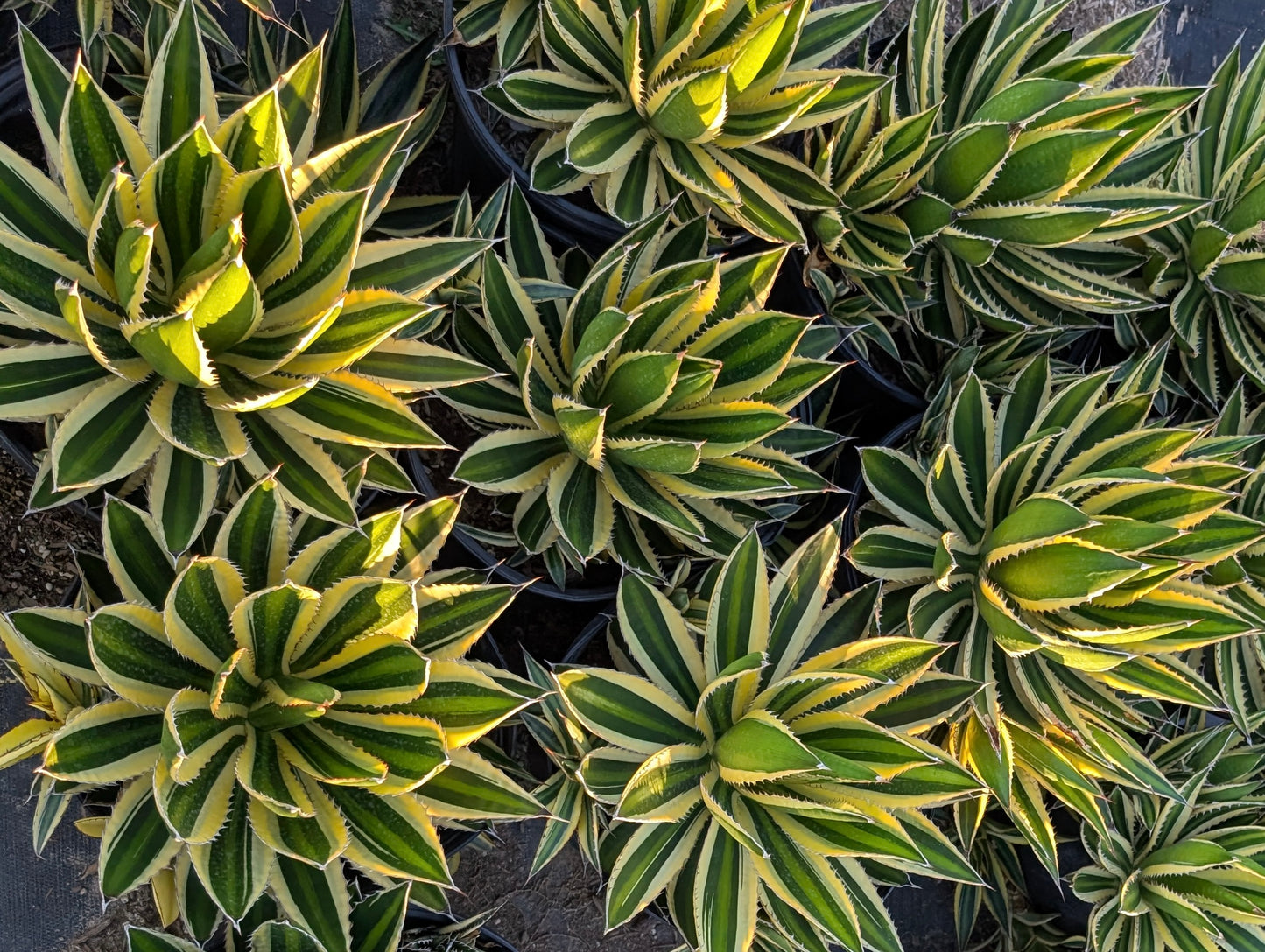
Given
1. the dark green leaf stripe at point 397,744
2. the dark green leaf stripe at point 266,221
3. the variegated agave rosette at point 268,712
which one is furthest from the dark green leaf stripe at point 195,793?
the dark green leaf stripe at point 266,221

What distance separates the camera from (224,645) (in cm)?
101

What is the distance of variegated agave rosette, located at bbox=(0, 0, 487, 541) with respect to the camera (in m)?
0.89

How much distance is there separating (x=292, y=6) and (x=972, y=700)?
180 centimetres

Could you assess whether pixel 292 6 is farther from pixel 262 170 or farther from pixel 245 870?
pixel 245 870

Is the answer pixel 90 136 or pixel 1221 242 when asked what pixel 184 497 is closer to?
pixel 90 136

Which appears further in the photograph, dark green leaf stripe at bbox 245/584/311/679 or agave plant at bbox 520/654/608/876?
agave plant at bbox 520/654/608/876

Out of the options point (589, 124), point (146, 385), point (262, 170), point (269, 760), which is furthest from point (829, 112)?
point (269, 760)

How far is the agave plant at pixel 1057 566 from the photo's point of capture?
1.24 m

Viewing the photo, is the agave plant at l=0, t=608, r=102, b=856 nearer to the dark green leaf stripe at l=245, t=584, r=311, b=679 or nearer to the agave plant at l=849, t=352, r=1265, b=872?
the dark green leaf stripe at l=245, t=584, r=311, b=679

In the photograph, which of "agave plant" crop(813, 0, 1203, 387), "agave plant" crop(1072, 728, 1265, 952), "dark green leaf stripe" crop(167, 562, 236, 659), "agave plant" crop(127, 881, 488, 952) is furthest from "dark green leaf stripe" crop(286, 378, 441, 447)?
"agave plant" crop(1072, 728, 1265, 952)

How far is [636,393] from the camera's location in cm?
118

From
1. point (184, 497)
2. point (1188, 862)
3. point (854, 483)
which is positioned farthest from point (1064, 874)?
point (184, 497)

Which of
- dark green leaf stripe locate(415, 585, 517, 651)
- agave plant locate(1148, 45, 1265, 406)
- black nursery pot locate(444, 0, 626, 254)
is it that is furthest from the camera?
agave plant locate(1148, 45, 1265, 406)

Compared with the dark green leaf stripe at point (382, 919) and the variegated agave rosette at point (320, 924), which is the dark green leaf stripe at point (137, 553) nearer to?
the variegated agave rosette at point (320, 924)
